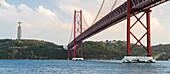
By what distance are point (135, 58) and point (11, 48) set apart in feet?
470

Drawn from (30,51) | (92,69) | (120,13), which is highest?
(120,13)

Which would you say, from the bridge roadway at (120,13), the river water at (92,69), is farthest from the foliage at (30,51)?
the river water at (92,69)

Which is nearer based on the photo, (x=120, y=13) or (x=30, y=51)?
(x=120, y=13)

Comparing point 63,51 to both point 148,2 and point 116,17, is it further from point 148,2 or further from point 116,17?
point 148,2

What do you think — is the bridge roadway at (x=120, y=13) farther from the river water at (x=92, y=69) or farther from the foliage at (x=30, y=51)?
the foliage at (x=30, y=51)

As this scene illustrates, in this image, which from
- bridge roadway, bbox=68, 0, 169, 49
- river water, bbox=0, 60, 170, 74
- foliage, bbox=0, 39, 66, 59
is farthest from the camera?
foliage, bbox=0, 39, 66, 59

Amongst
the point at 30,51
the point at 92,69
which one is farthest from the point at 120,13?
the point at 30,51

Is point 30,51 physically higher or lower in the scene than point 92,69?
higher

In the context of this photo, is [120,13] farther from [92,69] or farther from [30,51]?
[30,51]

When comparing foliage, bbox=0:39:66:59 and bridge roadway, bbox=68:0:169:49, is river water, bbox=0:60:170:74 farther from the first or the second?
foliage, bbox=0:39:66:59

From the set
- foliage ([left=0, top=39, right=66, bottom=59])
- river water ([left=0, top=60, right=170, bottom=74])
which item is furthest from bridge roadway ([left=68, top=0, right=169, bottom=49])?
foliage ([left=0, top=39, right=66, bottom=59])

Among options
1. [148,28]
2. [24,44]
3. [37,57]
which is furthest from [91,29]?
[24,44]

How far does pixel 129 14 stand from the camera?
171 ft

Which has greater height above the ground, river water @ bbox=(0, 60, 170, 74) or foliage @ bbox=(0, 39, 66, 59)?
foliage @ bbox=(0, 39, 66, 59)
